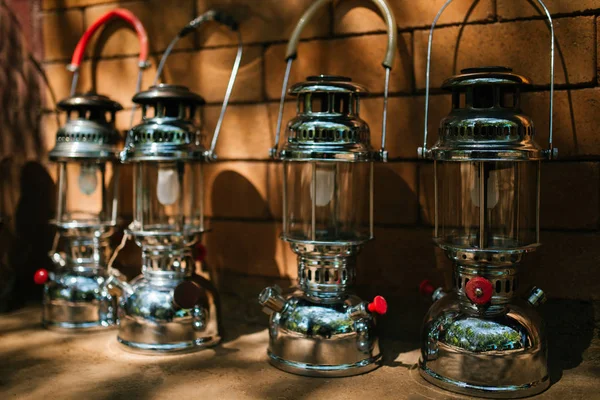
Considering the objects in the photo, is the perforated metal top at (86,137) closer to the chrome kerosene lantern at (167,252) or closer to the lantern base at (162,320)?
the chrome kerosene lantern at (167,252)

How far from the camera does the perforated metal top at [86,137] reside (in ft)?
7.13

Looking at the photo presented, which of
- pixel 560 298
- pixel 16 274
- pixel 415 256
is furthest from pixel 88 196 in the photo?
pixel 560 298

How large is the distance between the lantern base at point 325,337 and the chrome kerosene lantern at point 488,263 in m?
0.17

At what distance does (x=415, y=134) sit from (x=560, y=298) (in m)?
0.67

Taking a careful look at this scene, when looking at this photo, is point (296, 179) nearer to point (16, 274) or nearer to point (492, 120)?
point (492, 120)

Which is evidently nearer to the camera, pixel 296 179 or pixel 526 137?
pixel 526 137

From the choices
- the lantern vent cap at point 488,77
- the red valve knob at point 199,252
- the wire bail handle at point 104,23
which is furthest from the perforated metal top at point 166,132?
the lantern vent cap at point 488,77

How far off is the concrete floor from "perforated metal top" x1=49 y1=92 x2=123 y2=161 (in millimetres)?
631

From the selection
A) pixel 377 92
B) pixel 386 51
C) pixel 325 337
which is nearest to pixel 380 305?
pixel 325 337

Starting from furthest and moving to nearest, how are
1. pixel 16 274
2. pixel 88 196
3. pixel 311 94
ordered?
pixel 16 274 < pixel 88 196 < pixel 311 94

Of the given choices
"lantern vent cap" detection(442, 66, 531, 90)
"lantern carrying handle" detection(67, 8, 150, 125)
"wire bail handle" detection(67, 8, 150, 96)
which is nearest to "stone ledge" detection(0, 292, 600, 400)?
"lantern vent cap" detection(442, 66, 531, 90)

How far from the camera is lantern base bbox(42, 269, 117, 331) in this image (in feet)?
7.24

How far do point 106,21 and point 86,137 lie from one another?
617mm

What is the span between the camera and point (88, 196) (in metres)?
2.39
